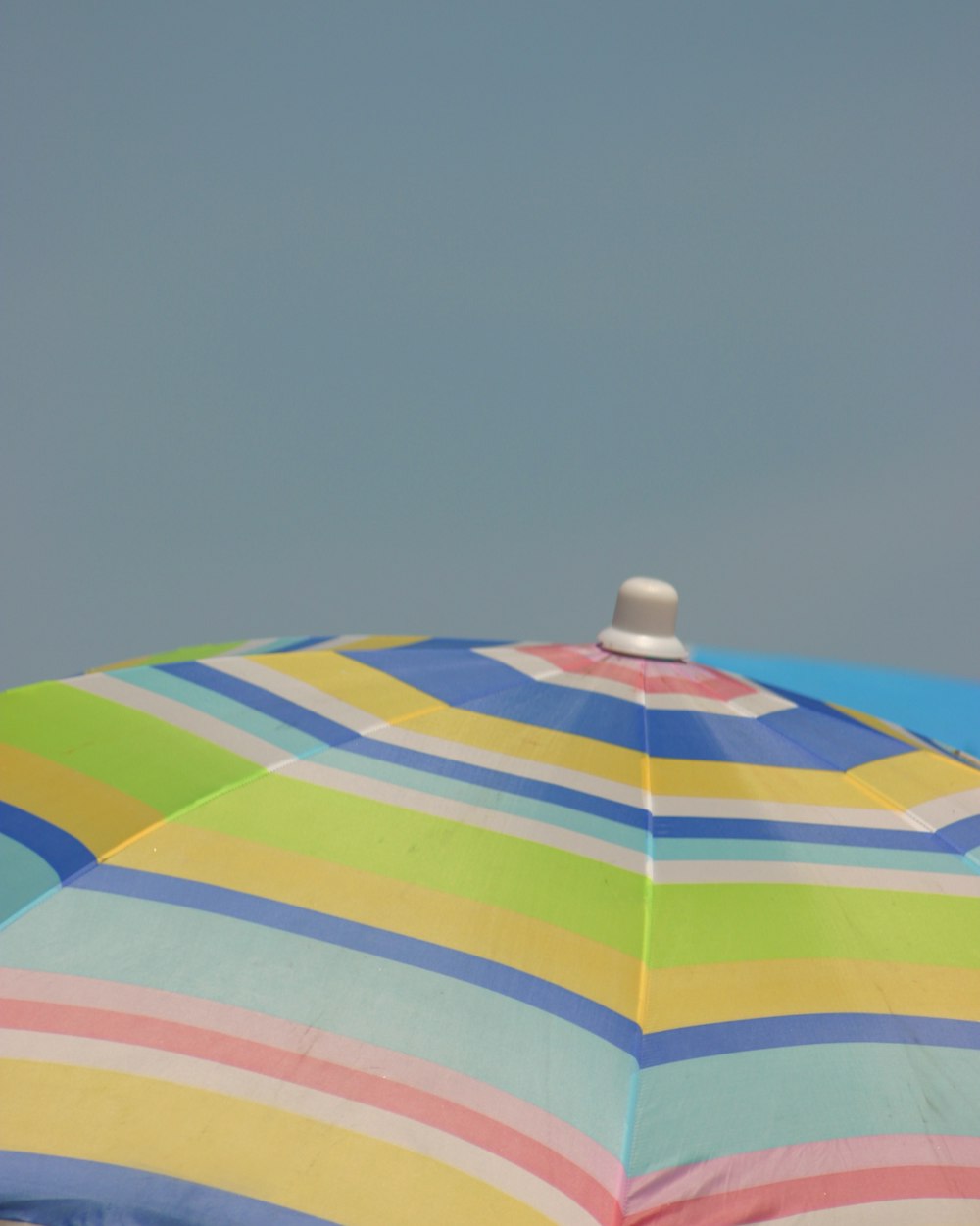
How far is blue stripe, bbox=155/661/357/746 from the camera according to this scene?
2418mm

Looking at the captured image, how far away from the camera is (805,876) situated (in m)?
2.24

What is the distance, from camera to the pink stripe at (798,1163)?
67.9 inches

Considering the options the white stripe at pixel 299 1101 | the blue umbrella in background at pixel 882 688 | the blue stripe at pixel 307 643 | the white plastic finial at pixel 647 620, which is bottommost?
the blue umbrella in background at pixel 882 688

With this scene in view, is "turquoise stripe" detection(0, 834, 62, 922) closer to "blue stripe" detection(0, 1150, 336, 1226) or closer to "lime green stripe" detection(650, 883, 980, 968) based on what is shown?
"blue stripe" detection(0, 1150, 336, 1226)

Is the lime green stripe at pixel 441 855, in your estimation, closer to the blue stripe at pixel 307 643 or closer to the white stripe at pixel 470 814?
the white stripe at pixel 470 814

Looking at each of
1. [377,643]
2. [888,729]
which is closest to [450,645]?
[377,643]

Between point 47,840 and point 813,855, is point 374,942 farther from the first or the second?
point 813,855

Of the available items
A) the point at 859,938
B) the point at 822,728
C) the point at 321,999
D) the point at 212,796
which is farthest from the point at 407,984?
the point at 822,728

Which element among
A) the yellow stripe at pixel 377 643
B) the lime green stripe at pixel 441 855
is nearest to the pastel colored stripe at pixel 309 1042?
the lime green stripe at pixel 441 855

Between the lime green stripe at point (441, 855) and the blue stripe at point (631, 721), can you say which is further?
the blue stripe at point (631, 721)

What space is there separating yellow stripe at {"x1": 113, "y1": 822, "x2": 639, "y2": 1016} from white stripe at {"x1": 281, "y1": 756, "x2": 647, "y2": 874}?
0.17 metres

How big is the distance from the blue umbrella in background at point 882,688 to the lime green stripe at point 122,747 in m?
3.72

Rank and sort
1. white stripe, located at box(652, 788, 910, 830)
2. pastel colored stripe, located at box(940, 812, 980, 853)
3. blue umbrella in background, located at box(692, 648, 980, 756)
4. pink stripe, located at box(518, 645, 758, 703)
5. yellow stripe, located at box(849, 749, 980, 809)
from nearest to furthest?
white stripe, located at box(652, 788, 910, 830)
pastel colored stripe, located at box(940, 812, 980, 853)
yellow stripe, located at box(849, 749, 980, 809)
pink stripe, located at box(518, 645, 758, 703)
blue umbrella in background, located at box(692, 648, 980, 756)

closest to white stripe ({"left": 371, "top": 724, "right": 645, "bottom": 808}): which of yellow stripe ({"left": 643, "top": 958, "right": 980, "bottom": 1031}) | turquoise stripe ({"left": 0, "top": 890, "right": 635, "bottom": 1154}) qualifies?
yellow stripe ({"left": 643, "top": 958, "right": 980, "bottom": 1031})
